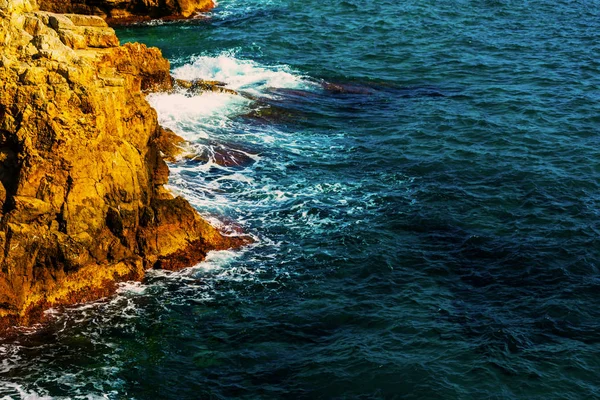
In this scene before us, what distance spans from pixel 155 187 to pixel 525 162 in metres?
18.4

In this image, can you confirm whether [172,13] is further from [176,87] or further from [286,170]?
[286,170]

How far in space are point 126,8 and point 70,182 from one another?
115 ft

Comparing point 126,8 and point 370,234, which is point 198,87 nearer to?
point 126,8

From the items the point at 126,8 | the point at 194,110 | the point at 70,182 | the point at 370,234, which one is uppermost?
the point at 126,8

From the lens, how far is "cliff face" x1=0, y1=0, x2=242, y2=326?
2517cm

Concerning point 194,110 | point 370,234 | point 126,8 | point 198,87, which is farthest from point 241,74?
point 370,234

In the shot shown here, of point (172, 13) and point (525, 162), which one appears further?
point (172, 13)

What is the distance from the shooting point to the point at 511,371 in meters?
23.4

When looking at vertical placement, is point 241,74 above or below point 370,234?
above

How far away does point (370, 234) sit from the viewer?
3131cm

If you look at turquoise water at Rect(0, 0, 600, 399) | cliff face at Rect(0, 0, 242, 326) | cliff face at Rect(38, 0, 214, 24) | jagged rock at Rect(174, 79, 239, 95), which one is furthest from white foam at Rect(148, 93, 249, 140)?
cliff face at Rect(38, 0, 214, 24)

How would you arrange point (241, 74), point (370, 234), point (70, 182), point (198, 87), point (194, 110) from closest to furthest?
1. point (70, 182)
2. point (370, 234)
3. point (194, 110)
4. point (198, 87)
5. point (241, 74)

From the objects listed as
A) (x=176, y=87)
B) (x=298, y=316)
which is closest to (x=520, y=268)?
(x=298, y=316)

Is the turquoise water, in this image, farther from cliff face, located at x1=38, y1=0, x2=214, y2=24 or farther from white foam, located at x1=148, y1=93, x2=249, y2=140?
cliff face, located at x1=38, y1=0, x2=214, y2=24
